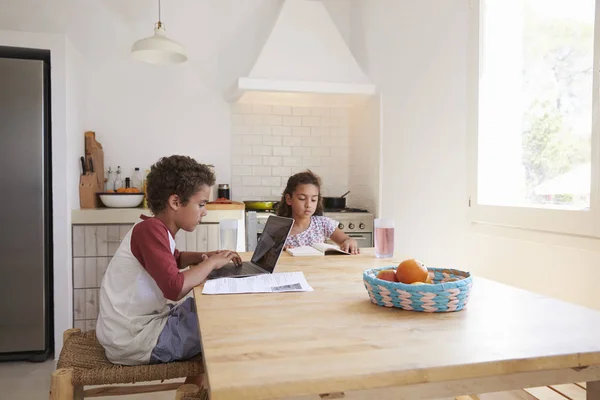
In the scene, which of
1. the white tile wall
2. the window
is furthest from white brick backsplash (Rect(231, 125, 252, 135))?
the window

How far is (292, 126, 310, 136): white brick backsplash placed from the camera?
4184 mm

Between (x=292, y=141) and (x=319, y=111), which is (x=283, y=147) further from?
(x=319, y=111)

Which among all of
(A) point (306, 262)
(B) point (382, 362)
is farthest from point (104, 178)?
(B) point (382, 362)

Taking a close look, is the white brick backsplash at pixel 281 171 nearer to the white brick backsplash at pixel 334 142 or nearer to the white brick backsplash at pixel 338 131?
the white brick backsplash at pixel 334 142

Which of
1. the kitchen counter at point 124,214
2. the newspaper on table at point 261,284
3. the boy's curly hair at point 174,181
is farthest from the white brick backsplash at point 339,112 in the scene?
the newspaper on table at point 261,284

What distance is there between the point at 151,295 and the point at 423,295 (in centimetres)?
86

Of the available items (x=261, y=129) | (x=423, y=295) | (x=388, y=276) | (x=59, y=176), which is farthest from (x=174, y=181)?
(x=261, y=129)

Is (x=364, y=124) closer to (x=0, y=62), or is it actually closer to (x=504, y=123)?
(x=504, y=123)

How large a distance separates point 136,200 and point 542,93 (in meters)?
2.66

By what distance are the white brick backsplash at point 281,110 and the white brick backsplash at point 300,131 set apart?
153 mm

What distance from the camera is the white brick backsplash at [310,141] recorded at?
13.8 ft

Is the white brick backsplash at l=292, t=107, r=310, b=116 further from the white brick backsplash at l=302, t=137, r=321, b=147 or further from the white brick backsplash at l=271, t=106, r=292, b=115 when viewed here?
the white brick backsplash at l=302, t=137, r=321, b=147

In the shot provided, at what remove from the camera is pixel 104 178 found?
369 centimetres

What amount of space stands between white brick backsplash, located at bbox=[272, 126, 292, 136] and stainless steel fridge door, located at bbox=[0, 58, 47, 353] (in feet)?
6.24
